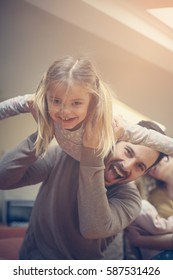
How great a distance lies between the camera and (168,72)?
2.06 meters

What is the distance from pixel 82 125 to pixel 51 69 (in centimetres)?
24

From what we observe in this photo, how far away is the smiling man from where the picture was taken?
1.99 metres

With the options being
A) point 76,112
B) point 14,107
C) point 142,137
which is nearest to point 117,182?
point 142,137

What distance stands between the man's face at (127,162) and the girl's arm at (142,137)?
2 cm

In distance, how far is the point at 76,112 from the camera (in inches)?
78.5

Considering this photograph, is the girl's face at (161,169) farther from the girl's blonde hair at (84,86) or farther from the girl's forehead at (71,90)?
the girl's forehead at (71,90)

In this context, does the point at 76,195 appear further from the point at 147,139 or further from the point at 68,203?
the point at 147,139

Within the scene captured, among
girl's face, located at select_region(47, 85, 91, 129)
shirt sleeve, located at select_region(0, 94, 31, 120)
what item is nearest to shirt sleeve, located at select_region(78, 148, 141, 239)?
girl's face, located at select_region(47, 85, 91, 129)

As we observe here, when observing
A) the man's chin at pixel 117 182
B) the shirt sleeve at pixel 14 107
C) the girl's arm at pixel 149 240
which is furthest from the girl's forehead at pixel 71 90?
the girl's arm at pixel 149 240

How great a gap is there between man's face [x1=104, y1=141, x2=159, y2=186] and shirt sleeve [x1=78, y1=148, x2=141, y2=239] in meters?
0.04

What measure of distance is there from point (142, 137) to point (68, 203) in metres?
0.37

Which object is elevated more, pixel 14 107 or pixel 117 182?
pixel 14 107
